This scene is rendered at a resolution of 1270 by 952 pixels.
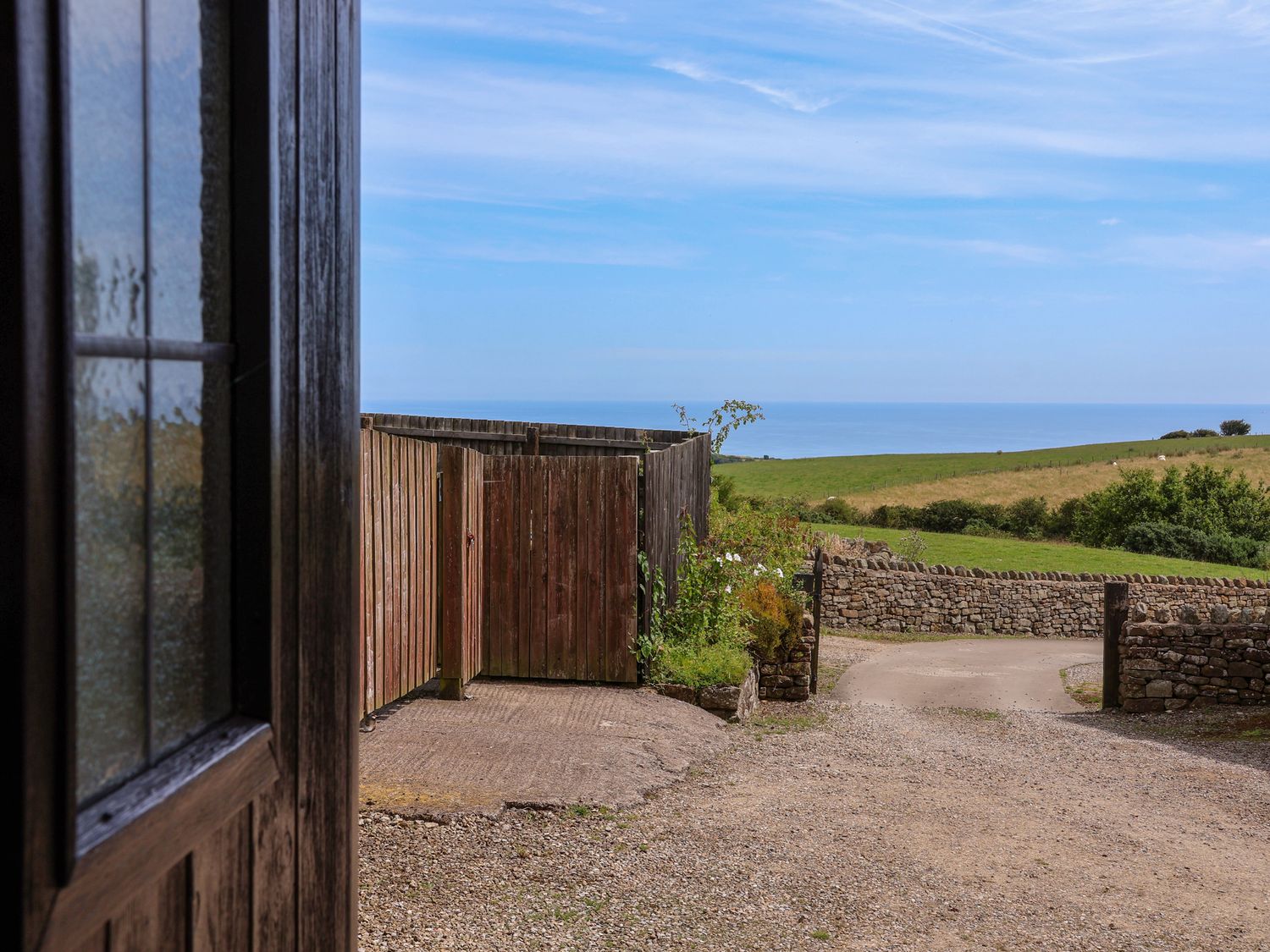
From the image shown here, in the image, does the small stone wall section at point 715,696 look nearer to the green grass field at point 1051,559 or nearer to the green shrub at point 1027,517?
the green grass field at point 1051,559

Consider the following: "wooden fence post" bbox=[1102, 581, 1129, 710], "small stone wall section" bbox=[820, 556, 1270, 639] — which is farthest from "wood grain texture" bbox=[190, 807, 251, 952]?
"small stone wall section" bbox=[820, 556, 1270, 639]

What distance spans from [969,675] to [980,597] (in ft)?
22.3

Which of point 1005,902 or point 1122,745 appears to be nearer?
point 1005,902

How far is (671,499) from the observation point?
996 centimetres

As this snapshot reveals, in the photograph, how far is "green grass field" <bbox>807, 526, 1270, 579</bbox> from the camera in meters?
26.4

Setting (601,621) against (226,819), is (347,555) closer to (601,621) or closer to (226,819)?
(226,819)

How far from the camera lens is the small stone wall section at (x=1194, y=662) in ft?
37.7

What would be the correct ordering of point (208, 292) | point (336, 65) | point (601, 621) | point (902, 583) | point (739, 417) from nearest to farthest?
point (208, 292) → point (336, 65) → point (601, 621) → point (739, 417) → point (902, 583)

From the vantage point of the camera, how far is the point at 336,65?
2336 millimetres

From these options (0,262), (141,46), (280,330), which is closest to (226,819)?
(280,330)

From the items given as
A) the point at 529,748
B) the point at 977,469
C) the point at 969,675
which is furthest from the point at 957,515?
the point at 529,748

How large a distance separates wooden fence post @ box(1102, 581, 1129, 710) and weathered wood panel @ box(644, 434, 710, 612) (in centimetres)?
445

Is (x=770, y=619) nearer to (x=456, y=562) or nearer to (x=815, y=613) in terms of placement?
(x=815, y=613)

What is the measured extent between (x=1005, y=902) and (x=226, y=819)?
13.9 ft
